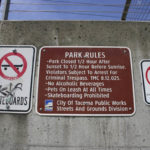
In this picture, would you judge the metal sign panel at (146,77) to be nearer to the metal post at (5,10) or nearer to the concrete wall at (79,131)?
the concrete wall at (79,131)

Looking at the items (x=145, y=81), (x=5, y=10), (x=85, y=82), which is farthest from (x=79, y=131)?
(x=5, y=10)

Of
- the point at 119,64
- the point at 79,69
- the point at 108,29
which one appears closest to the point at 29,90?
the point at 79,69

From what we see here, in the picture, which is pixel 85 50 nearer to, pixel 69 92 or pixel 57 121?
pixel 69 92

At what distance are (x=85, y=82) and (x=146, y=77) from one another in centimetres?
62

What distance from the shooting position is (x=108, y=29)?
80.4 inches

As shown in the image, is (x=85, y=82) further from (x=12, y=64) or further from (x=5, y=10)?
(x=5, y=10)

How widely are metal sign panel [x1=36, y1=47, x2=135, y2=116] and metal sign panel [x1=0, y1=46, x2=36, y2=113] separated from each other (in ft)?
0.36

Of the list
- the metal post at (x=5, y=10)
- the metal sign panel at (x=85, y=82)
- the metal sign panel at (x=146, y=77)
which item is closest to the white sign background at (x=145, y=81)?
the metal sign panel at (x=146, y=77)

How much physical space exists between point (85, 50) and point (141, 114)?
84cm

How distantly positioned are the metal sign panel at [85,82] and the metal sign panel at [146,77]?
0.13m

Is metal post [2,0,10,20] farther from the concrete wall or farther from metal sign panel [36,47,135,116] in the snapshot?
the concrete wall

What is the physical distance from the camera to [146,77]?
1.85m

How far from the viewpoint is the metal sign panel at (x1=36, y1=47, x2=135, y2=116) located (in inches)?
68.7

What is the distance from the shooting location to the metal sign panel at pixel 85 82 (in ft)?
5.72
